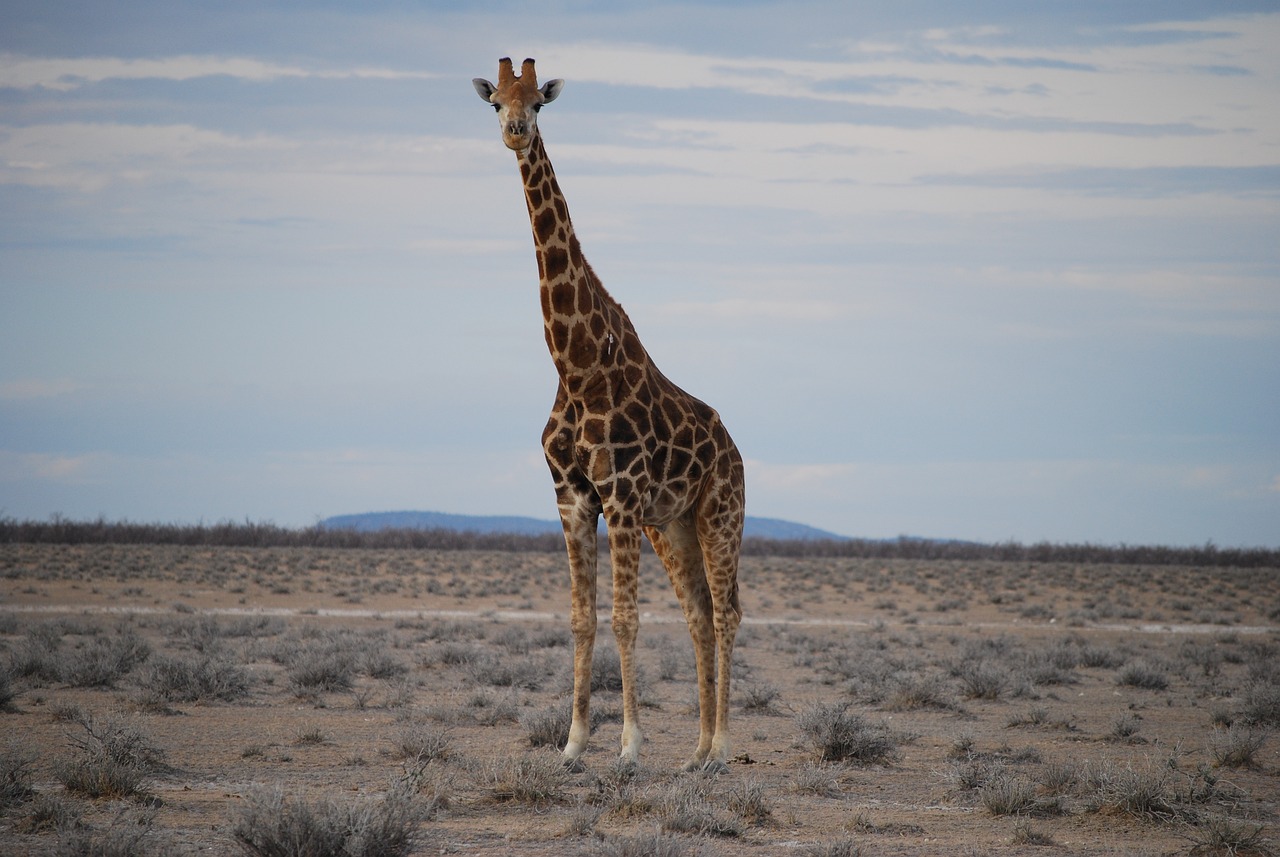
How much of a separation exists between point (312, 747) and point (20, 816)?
3.48m

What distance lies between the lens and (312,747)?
10.4m

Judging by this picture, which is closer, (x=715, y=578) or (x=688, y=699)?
(x=715, y=578)

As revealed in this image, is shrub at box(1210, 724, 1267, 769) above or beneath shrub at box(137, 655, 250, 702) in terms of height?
above

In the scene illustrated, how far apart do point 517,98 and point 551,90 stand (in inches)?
15.6

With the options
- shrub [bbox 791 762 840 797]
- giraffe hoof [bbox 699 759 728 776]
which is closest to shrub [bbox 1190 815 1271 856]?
shrub [bbox 791 762 840 797]

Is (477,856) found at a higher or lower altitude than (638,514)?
lower

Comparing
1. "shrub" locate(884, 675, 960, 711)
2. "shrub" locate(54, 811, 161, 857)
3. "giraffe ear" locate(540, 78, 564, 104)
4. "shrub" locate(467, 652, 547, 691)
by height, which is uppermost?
"giraffe ear" locate(540, 78, 564, 104)

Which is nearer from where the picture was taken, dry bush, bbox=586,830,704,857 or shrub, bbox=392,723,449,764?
dry bush, bbox=586,830,704,857

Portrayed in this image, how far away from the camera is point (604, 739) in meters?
11.6

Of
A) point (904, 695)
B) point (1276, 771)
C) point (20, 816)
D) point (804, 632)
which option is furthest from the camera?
point (804, 632)

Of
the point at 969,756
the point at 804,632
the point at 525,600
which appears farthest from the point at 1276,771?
the point at 525,600

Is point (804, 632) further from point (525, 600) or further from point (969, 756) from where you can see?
point (969, 756)

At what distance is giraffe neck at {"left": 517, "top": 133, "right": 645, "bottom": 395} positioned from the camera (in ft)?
29.2

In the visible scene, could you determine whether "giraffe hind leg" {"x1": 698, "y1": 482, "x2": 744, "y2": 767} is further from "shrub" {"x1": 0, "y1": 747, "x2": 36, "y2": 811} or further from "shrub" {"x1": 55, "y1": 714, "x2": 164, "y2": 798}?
"shrub" {"x1": 0, "y1": 747, "x2": 36, "y2": 811}
